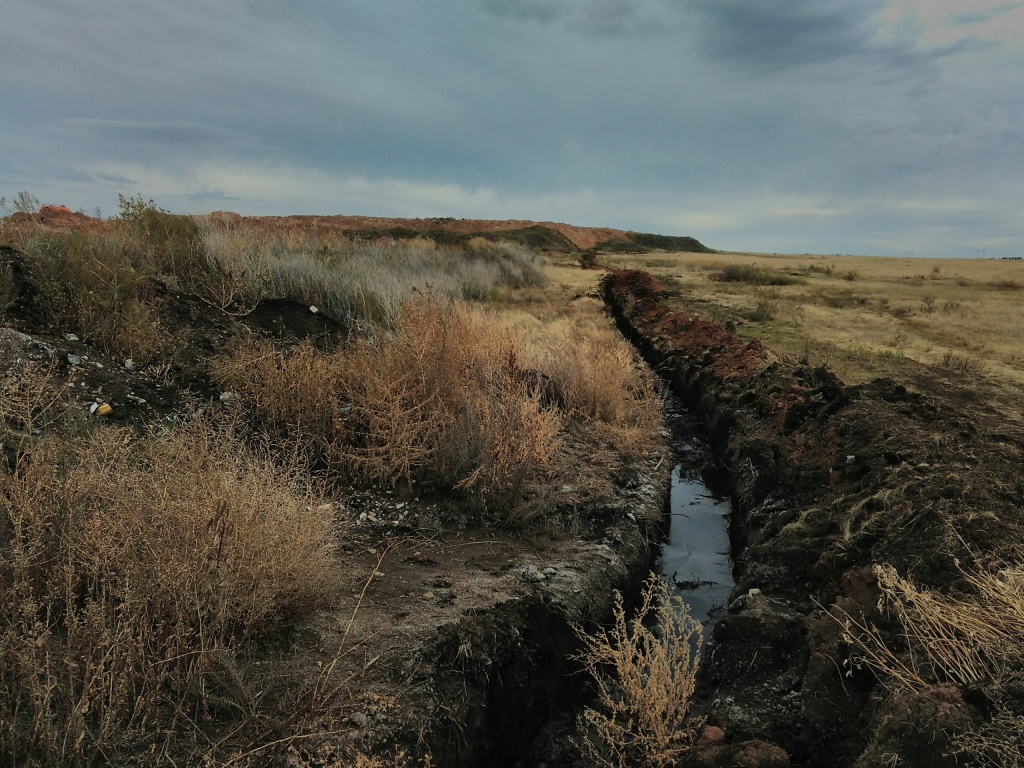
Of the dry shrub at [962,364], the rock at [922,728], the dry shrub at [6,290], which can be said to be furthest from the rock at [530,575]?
the dry shrub at [962,364]

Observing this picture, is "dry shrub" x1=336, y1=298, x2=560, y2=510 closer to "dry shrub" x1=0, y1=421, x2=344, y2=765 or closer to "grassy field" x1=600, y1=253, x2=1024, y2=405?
"dry shrub" x1=0, y1=421, x2=344, y2=765

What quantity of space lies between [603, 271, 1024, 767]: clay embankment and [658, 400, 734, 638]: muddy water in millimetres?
225

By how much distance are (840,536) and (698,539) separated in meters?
1.81

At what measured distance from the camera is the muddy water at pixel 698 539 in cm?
505

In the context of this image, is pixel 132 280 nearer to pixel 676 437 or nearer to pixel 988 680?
pixel 676 437

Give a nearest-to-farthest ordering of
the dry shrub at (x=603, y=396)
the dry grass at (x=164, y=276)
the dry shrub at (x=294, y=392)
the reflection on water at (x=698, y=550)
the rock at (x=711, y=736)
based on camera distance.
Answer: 1. the rock at (x=711, y=736)
2. the reflection on water at (x=698, y=550)
3. the dry shrub at (x=294, y=392)
4. the dry grass at (x=164, y=276)
5. the dry shrub at (x=603, y=396)

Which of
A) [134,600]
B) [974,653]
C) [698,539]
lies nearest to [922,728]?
[974,653]

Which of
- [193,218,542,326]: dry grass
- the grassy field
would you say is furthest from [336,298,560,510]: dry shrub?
the grassy field

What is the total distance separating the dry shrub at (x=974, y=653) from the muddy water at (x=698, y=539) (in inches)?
71.2

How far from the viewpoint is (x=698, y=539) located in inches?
237

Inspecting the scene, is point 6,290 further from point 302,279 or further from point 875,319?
point 875,319

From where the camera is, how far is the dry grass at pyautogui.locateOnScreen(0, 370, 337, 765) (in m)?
2.13

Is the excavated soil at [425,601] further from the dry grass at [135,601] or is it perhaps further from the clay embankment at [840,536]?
the clay embankment at [840,536]

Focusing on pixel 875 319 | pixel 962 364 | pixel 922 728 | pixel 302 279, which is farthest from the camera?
pixel 875 319
